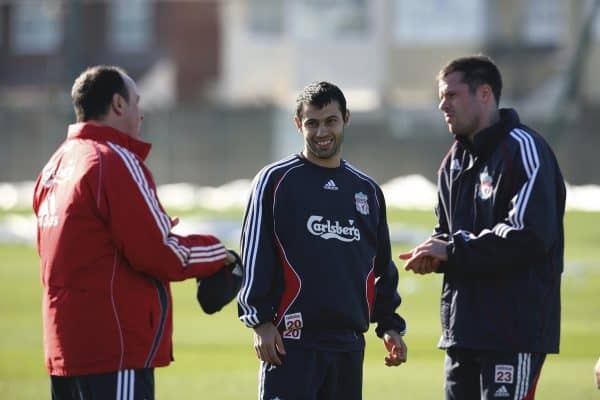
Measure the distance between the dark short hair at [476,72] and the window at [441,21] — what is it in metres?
44.6

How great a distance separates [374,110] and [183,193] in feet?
23.1

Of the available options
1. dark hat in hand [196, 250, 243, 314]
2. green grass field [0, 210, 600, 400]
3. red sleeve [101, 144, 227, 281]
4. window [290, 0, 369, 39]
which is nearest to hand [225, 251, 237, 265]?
dark hat in hand [196, 250, 243, 314]

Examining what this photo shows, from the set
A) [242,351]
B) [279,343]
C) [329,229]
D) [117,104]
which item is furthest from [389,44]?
[117,104]

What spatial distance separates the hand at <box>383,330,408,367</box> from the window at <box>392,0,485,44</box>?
44.8m

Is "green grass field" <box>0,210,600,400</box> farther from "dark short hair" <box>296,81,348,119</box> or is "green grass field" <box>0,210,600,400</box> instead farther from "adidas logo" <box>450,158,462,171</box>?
"dark short hair" <box>296,81,348,119</box>

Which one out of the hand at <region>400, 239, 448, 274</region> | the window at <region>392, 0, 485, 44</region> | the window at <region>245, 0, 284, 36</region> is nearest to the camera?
the hand at <region>400, 239, 448, 274</region>

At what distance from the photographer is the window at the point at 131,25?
60094 millimetres

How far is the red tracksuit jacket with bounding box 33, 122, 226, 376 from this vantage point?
6098mm

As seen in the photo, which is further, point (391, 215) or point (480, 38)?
point (480, 38)

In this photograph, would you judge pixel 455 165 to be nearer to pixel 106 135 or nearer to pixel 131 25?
pixel 106 135

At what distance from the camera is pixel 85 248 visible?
6.14m

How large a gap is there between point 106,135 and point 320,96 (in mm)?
1148

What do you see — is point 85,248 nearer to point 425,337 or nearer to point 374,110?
point 425,337

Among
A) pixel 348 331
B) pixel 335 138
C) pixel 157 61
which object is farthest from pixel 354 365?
pixel 157 61
